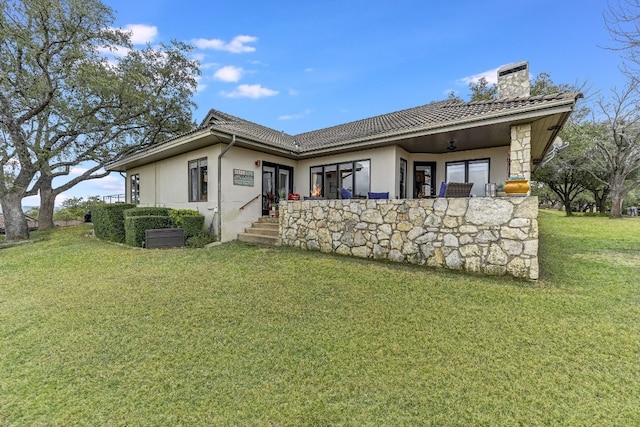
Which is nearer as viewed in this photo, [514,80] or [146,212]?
[514,80]

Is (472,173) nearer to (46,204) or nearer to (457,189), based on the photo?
(457,189)

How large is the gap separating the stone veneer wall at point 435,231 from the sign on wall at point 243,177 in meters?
2.91

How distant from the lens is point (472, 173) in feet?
32.2

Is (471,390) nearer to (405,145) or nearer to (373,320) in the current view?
(373,320)

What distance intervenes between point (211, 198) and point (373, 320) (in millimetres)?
7651

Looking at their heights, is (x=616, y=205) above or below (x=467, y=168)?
→ below

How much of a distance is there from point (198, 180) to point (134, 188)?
7.33m

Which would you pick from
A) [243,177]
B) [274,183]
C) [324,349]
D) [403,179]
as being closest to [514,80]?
[403,179]

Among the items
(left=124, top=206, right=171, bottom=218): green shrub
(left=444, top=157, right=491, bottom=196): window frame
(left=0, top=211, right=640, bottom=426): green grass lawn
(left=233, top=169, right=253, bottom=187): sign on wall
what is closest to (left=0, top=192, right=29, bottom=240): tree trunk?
(left=124, top=206, right=171, bottom=218): green shrub

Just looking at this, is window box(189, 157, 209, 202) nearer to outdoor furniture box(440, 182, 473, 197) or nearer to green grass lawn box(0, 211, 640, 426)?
green grass lawn box(0, 211, 640, 426)

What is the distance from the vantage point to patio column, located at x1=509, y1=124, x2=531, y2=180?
22.4 ft

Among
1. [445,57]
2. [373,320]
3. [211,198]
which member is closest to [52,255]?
[211,198]

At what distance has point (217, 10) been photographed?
10.6m

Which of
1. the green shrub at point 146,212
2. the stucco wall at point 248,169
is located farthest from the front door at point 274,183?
the green shrub at point 146,212
